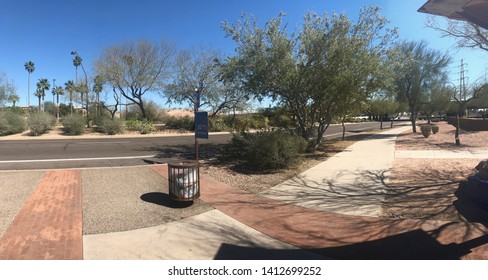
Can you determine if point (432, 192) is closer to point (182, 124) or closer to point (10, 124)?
point (10, 124)

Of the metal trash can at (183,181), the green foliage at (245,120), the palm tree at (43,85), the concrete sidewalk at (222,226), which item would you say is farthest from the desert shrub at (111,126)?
the palm tree at (43,85)

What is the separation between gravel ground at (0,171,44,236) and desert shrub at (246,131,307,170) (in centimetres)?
581

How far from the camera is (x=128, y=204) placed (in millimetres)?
5793

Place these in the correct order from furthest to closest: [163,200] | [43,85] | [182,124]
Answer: [43,85] < [182,124] < [163,200]

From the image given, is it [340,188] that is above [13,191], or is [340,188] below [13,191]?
below

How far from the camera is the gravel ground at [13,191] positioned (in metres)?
5.01

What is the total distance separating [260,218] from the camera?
514cm

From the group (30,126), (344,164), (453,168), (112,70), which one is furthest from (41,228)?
(112,70)

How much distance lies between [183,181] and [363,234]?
129 inches

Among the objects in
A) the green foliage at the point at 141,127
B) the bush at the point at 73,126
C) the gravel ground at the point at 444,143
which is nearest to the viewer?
the gravel ground at the point at 444,143

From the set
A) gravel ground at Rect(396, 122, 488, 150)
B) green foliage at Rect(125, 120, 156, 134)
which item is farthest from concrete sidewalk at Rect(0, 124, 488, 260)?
green foliage at Rect(125, 120, 156, 134)

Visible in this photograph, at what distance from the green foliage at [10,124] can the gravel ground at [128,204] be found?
63.2ft

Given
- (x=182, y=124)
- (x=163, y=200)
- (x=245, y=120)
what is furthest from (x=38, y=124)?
(x=163, y=200)

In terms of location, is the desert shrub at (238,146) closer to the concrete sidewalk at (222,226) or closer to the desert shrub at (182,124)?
the concrete sidewalk at (222,226)
